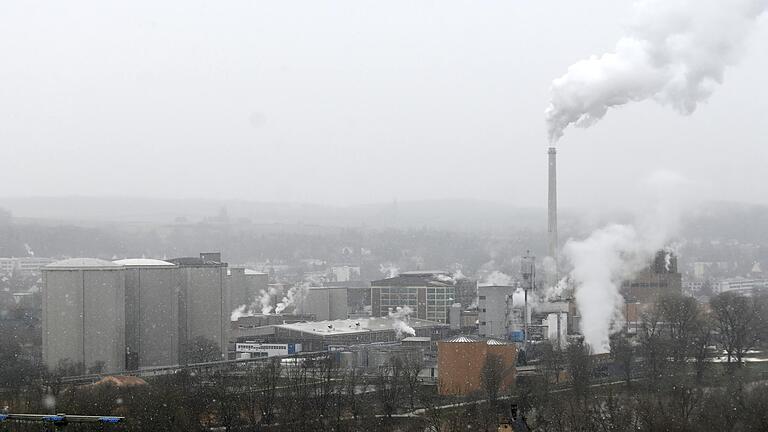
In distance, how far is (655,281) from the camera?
52.0m

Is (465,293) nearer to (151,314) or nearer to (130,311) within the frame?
(151,314)

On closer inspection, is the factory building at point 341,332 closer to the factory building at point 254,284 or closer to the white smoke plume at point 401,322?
the white smoke plume at point 401,322

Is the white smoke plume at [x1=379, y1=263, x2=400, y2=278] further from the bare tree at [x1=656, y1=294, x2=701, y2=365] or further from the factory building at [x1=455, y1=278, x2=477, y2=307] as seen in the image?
the bare tree at [x1=656, y1=294, x2=701, y2=365]

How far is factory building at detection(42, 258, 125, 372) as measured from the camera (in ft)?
114

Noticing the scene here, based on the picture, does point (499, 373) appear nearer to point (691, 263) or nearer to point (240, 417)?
point (240, 417)

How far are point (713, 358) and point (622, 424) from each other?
17261mm

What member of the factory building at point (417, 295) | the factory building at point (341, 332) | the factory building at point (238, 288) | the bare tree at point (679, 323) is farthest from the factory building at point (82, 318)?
the factory building at point (238, 288)

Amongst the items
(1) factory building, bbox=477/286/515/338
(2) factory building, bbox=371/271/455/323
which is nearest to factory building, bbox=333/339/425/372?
(1) factory building, bbox=477/286/515/338

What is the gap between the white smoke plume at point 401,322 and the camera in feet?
148

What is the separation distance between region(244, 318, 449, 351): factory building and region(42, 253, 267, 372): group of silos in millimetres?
2821

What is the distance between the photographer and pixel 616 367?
35.8 meters

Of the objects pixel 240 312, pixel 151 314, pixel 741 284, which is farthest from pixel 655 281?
pixel 741 284

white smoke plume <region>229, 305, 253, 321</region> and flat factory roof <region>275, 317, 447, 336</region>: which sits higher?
flat factory roof <region>275, 317, 447, 336</region>

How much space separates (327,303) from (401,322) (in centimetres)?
1053
